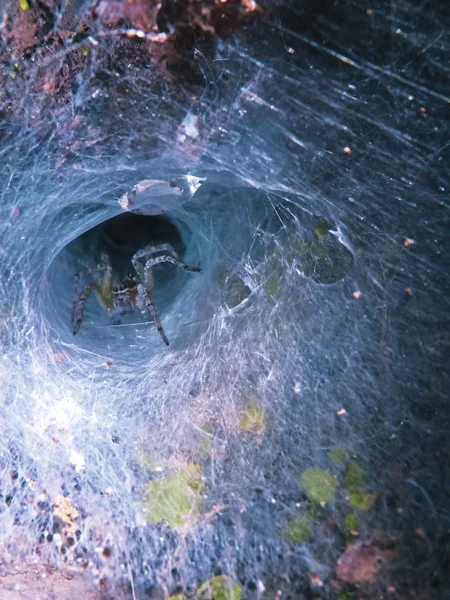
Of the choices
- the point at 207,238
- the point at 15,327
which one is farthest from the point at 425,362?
the point at 15,327

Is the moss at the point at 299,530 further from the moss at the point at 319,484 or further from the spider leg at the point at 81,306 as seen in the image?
the spider leg at the point at 81,306

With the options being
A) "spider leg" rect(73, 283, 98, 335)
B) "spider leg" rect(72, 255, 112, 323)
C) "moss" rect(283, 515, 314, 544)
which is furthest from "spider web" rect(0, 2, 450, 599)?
"spider leg" rect(72, 255, 112, 323)

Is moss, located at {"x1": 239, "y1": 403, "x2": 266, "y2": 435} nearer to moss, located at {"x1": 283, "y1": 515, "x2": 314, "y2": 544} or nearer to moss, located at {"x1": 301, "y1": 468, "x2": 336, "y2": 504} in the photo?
moss, located at {"x1": 301, "y1": 468, "x2": 336, "y2": 504}

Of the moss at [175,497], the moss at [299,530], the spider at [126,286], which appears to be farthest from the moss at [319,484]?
the spider at [126,286]

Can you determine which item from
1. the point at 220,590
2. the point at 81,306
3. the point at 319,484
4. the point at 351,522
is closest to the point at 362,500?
the point at 351,522

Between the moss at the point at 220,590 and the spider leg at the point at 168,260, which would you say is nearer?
the moss at the point at 220,590

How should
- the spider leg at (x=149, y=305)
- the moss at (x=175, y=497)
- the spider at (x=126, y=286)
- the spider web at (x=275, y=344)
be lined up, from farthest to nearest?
the spider at (x=126, y=286)
the spider leg at (x=149, y=305)
the moss at (x=175, y=497)
the spider web at (x=275, y=344)
